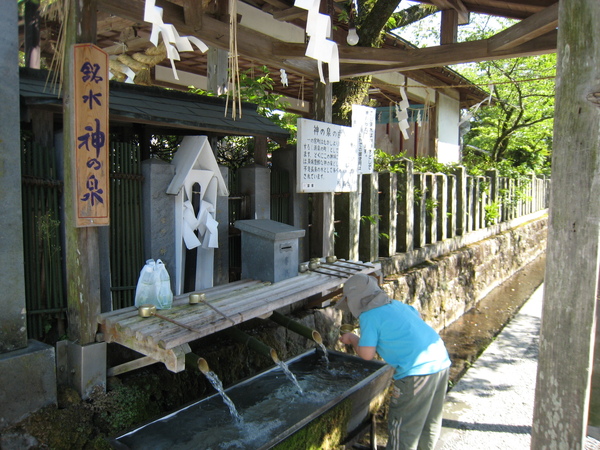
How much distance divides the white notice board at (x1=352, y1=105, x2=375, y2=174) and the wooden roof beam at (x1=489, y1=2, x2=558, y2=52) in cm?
203

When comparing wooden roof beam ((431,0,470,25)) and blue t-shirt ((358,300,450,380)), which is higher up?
wooden roof beam ((431,0,470,25))

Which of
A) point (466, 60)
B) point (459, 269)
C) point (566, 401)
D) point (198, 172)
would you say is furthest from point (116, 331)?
point (459, 269)

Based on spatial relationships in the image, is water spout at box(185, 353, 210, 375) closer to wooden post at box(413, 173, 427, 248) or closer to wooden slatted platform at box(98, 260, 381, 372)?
wooden slatted platform at box(98, 260, 381, 372)

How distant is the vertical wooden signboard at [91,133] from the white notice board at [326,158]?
2805mm

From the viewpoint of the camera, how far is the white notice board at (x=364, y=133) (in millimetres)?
7223

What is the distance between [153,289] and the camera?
4.06 meters

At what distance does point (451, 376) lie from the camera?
7277 mm

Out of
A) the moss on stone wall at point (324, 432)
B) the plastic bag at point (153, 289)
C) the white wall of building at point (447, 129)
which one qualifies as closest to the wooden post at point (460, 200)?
the white wall of building at point (447, 129)

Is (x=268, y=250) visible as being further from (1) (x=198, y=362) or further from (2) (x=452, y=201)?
(2) (x=452, y=201)

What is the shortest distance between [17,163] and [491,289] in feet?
40.1

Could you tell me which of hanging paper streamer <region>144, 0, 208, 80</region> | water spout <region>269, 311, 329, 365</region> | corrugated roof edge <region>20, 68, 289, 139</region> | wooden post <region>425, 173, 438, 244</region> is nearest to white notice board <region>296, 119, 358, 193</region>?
corrugated roof edge <region>20, 68, 289, 139</region>

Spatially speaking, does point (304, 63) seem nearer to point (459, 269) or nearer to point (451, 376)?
point (451, 376)

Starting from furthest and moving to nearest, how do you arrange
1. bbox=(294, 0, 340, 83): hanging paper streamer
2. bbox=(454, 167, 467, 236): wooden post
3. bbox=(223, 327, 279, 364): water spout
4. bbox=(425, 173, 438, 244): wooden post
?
bbox=(454, 167, 467, 236): wooden post → bbox=(425, 173, 438, 244): wooden post → bbox=(223, 327, 279, 364): water spout → bbox=(294, 0, 340, 83): hanging paper streamer

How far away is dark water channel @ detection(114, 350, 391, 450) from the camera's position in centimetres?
369
